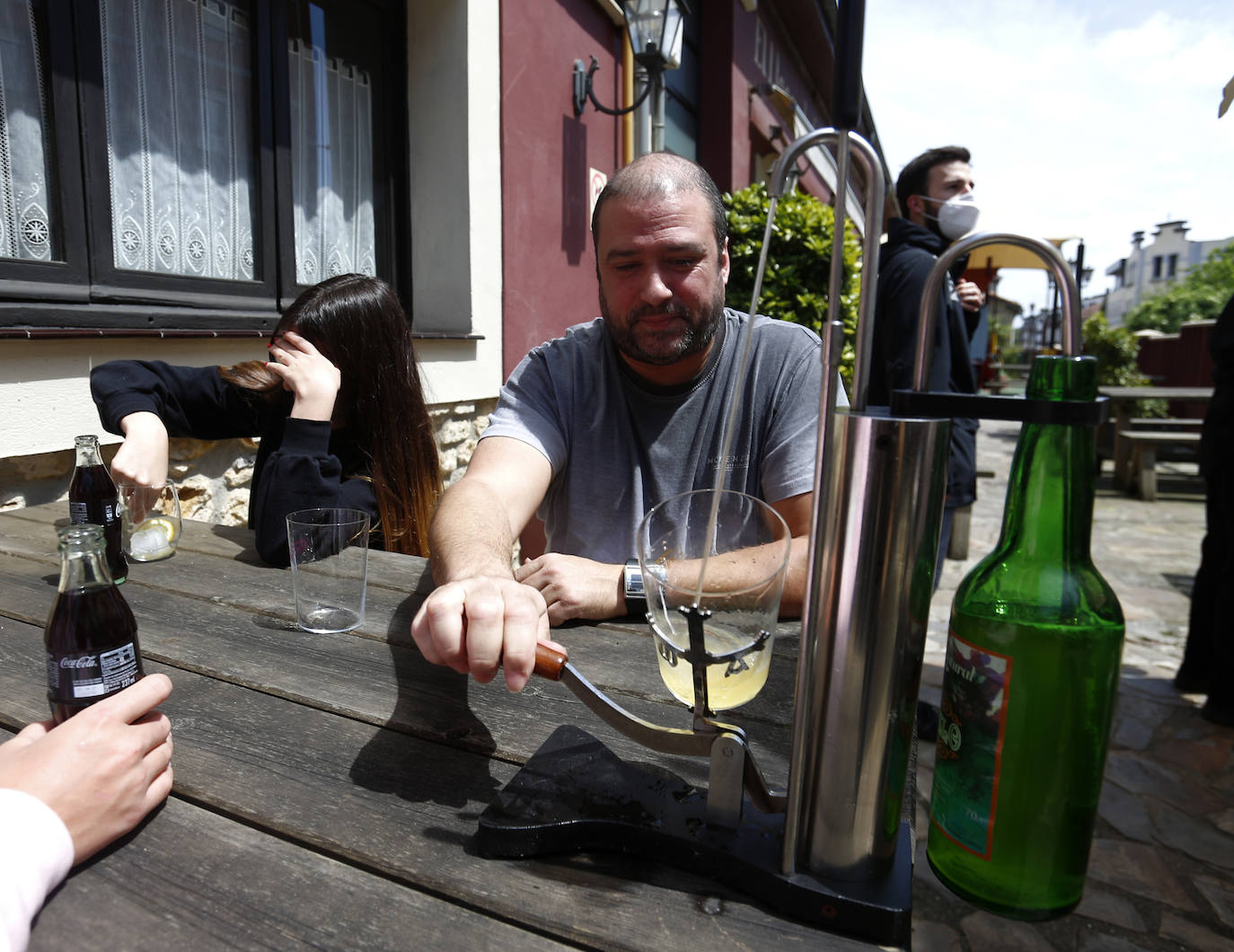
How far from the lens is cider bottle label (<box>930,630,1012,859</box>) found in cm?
62

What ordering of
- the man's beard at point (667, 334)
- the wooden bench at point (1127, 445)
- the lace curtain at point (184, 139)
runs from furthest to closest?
the wooden bench at point (1127, 445) < the lace curtain at point (184, 139) < the man's beard at point (667, 334)

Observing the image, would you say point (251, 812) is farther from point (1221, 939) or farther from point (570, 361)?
point (1221, 939)

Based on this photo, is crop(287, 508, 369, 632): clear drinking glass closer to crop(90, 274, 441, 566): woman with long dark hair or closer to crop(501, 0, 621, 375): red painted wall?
crop(90, 274, 441, 566): woman with long dark hair

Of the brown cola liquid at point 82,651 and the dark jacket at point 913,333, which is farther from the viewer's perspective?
the dark jacket at point 913,333

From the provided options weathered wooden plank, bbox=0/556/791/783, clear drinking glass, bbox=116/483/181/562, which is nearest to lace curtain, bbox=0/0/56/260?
clear drinking glass, bbox=116/483/181/562

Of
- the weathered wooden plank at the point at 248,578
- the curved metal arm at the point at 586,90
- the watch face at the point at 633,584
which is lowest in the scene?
the weathered wooden plank at the point at 248,578

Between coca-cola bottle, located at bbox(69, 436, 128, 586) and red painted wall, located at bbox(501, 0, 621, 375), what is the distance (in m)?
2.83

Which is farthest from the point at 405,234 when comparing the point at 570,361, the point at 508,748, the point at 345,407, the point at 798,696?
the point at 798,696

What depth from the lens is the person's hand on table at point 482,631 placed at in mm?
775

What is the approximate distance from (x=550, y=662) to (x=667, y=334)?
4.05 ft

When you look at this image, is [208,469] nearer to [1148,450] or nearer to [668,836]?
[668,836]

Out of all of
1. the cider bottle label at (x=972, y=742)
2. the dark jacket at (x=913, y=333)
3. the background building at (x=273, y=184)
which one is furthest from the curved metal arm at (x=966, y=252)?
the background building at (x=273, y=184)

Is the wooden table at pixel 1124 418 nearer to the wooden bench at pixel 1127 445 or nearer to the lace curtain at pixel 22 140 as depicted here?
the wooden bench at pixel 1127 445

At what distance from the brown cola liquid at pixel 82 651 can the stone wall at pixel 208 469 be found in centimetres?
183
